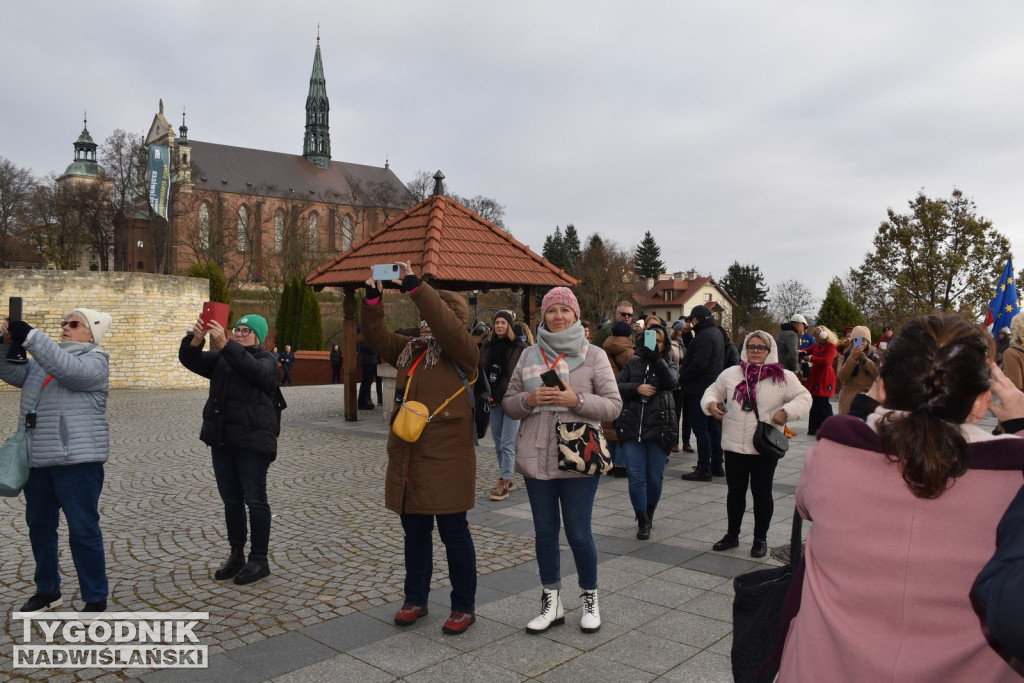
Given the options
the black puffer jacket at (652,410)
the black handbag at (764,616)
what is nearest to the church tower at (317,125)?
the black puffer jacket at (652,410)

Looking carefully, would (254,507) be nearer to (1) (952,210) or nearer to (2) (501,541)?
(2) (501,541)

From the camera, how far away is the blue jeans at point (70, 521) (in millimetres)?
4430

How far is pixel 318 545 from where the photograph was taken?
6.11 metres

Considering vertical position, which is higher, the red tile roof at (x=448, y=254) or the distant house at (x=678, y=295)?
the distant house at (x=678, y=295)

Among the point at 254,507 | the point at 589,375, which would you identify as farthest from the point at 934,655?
the point at 254,507

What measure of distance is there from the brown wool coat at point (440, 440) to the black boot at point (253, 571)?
1545 mm

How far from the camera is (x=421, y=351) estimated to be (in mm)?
4402

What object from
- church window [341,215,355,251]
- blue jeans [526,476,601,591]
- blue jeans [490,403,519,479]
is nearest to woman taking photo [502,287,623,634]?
blue jeans [526,476,601,591]

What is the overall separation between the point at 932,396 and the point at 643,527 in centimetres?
470

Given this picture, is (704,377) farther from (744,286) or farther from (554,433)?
(744,286)

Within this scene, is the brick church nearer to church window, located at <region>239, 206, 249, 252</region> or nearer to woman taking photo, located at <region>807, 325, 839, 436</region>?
church window, located at <region>239, 206, 249, 252</region>

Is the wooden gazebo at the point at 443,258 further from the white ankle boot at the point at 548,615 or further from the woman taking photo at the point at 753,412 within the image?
the white ankle boot at the point at 548,615

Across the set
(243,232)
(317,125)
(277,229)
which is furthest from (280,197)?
(243,232)

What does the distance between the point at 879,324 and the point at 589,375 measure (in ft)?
99.3
